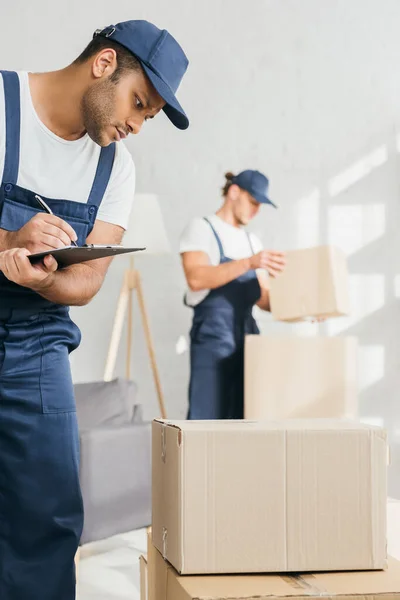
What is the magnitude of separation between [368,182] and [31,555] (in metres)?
3.67

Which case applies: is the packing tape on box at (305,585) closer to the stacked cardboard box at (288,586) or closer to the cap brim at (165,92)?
the stacked cardboard box at (288,586)

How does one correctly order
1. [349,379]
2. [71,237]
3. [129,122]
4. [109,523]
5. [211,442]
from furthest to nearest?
[349,379] < [109,523] < [129,122] < [71,237] < [211,442]

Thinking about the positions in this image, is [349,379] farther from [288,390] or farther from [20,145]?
[20,145]

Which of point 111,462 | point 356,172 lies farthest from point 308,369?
point 356,172

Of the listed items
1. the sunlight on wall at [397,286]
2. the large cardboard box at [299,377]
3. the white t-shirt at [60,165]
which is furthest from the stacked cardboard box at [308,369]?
the white t-shirt at [60,165]

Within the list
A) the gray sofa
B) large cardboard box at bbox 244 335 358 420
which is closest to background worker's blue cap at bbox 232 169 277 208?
large cardboard box at bbox 244 335 358 420

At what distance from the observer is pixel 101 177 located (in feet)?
5.13

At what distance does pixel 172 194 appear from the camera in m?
4.52

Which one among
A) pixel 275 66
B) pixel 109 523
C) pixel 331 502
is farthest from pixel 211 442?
pixel 275 66

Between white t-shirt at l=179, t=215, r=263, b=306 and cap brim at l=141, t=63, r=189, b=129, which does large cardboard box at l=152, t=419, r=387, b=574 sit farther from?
white t-shirt at l=179, t=215, r=263, b=306

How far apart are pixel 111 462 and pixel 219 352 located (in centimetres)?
68

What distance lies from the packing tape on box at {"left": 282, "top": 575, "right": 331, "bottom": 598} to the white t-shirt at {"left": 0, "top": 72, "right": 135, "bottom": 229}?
0.77m

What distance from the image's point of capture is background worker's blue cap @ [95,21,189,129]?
1.44 meters

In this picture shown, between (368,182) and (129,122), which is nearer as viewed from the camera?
(129,122)
